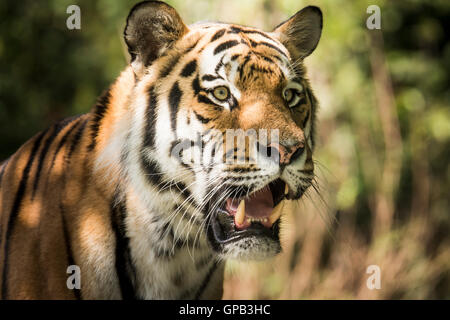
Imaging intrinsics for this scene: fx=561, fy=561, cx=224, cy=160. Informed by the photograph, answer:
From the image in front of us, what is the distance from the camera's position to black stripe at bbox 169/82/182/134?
7.30ft

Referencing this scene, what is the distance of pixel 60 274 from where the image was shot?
7.23 ft

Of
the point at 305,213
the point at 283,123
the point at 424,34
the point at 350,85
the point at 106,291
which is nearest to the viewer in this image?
the point at 283,123

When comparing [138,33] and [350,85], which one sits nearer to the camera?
[138,33]

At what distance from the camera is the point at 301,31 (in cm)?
256

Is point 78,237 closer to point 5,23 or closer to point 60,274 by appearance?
point 60,274

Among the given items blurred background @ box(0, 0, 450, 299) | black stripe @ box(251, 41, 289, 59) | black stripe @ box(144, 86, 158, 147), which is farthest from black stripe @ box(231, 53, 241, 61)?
blurred background @ box(0, 0, 450, 299)

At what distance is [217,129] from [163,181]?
304 millimetres

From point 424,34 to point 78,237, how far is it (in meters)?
5.88

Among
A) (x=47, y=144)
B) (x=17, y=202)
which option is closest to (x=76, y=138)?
(x=47, y=144)

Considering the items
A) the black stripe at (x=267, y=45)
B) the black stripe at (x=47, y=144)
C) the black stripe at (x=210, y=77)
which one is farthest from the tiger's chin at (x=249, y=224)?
the black stripe at (x=47, y=144)

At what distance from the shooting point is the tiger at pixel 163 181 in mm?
2162

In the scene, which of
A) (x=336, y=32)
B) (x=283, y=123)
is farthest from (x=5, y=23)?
(x=283, y=123)

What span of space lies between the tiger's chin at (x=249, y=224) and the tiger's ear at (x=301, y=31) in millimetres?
710

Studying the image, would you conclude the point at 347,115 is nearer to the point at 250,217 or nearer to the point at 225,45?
the point at 225,45
